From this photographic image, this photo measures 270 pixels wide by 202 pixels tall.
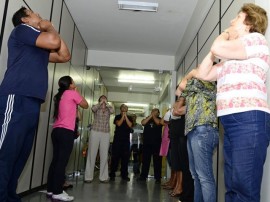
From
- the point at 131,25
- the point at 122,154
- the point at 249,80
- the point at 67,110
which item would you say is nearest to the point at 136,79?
the point at 122,154

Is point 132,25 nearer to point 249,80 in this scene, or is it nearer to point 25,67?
point 25,67

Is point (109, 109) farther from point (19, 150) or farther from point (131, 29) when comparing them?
point (19, 150)

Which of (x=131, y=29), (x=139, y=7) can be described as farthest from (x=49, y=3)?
(x=131, y=29)

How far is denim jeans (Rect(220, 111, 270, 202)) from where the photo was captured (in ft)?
4.32

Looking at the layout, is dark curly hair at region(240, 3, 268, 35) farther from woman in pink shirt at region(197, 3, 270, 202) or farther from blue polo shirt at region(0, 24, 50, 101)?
blue polo shirt at region(0, 24, 50, 101)

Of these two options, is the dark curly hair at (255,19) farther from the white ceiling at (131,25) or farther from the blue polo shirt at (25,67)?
the white ceiling at (131,25)

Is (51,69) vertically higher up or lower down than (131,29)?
lower down

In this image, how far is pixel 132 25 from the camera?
473 cm

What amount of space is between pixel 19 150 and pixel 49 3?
2303 millimetres

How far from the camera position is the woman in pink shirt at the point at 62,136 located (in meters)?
2.86

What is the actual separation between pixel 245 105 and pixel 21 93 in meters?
1.38

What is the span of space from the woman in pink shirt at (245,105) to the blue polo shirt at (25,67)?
3.95 feet

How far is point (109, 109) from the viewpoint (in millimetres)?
5039

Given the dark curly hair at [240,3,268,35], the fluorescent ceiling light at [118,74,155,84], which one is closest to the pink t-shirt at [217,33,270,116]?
the dark curly hair at [240,3,268,35]
